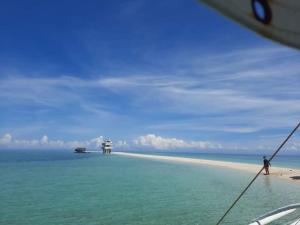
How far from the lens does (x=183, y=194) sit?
34.1m

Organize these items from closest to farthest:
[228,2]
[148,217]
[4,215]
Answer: [228,2]
[148,217]
[4,215]

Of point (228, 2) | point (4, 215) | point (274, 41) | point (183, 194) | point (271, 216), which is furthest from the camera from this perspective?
point (183, 194)

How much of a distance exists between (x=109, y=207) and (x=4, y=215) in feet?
24.0

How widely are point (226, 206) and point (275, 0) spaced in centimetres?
2588

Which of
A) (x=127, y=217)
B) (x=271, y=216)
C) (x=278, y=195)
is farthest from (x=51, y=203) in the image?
(x=271, y=216)

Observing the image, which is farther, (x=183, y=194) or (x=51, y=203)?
(x=183, y=194)

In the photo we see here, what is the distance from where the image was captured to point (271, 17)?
223 cm

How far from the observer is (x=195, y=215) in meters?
22.8

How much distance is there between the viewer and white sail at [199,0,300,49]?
214cm

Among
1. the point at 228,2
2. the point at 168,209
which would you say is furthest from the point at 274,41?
the point at 168,209

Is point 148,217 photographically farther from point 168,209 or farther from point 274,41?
point 274,41

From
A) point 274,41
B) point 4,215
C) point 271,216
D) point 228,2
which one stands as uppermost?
point 228,2

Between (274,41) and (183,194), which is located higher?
(274,41)

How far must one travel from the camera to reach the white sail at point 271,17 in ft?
7.02
